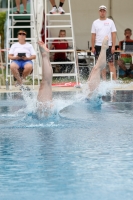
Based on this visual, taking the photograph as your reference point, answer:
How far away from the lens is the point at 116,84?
16641mm

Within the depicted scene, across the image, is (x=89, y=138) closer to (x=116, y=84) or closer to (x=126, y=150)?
(x=126, y=150)

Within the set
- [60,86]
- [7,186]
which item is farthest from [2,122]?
[60,86]

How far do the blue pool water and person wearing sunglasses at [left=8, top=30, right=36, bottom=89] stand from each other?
16.9 feet

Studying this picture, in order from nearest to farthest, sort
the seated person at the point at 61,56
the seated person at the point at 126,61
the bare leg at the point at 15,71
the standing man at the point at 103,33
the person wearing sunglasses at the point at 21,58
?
1. the bare leg at the point at 15,71
2. the person wearing sunglasses at the point at 21,58
3. the standing man at the point at 103,33
4. the seated person at the point at 61,56
5. the seated person at the point at 126,61

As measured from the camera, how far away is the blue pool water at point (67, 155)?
5.07m

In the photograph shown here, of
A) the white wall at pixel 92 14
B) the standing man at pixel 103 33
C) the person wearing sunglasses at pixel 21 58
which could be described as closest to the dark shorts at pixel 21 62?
the person wearing sunglasses at pixel 21 58

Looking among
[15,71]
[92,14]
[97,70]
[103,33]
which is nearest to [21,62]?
[15,71]

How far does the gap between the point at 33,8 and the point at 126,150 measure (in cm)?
1059

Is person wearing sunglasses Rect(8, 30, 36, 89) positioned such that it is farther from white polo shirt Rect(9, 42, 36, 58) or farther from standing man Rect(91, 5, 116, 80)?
standing man Rect(91, 5, 116, 80)

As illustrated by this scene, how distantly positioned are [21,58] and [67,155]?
966 cm

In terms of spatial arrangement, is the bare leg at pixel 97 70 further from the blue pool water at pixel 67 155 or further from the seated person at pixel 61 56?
the seated person at pixel 61 56

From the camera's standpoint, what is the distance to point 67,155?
21.5 feet

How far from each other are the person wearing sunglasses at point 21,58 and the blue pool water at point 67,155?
16.9ft

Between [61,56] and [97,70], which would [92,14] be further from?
[97,70]
